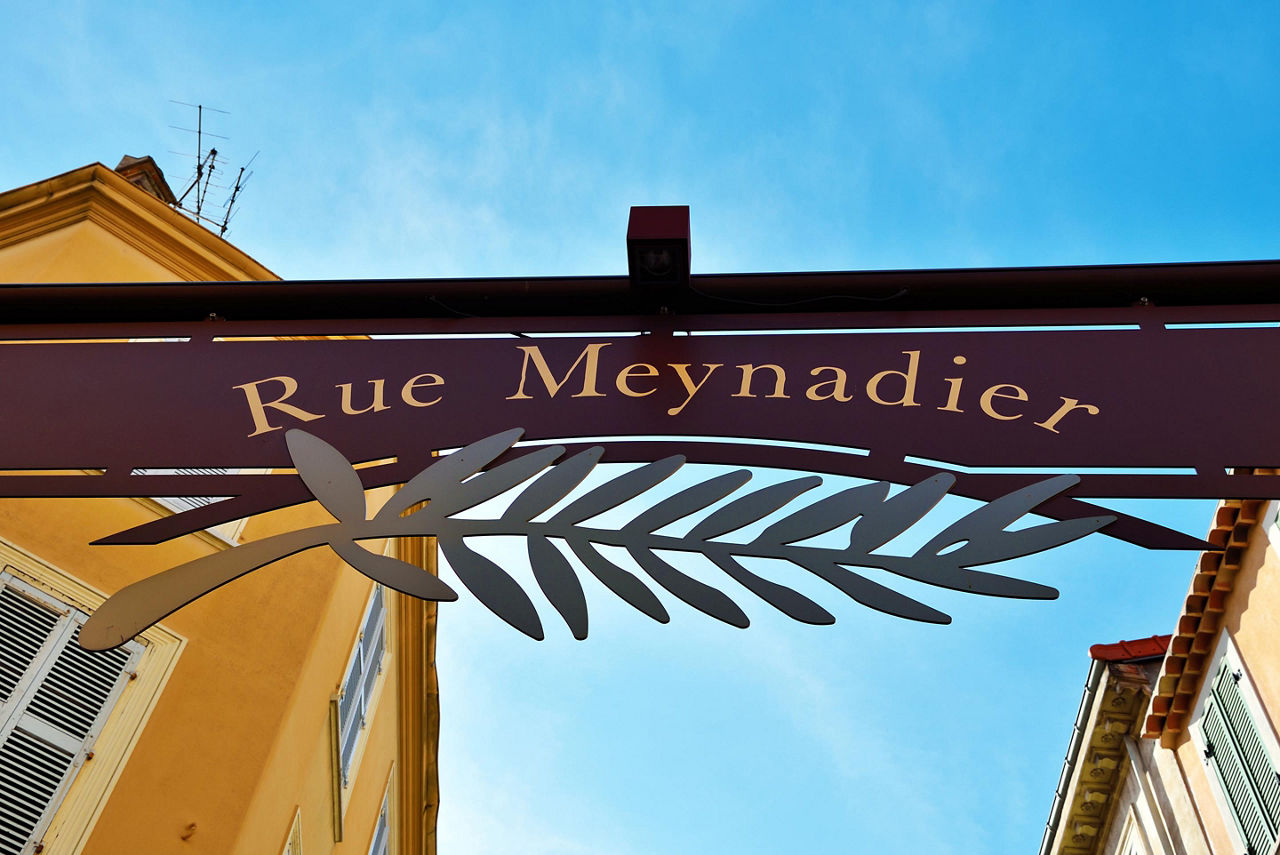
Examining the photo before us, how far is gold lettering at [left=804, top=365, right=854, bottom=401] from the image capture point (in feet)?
10.8

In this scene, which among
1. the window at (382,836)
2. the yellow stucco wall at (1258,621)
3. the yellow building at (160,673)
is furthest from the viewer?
the window at (382,836)

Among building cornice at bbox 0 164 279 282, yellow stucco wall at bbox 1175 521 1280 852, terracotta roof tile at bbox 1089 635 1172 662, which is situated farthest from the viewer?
terracotta roof tile at bbox 1089 635 1172 662

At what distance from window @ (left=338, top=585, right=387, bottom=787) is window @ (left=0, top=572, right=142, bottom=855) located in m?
2.49

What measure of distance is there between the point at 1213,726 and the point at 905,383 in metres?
10.9

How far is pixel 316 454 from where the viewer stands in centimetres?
295

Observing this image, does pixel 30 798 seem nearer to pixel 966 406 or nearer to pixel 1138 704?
pixel 966 406

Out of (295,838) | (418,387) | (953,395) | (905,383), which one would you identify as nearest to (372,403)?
(418,387)

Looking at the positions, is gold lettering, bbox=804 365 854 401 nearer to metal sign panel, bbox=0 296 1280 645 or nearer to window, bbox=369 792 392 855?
metal sign panel, bbox=0 296 1280 645

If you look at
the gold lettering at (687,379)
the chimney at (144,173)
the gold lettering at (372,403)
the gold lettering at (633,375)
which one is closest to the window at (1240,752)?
the gold lettering at (687,379)

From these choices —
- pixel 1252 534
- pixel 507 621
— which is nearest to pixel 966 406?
pixel 507 621

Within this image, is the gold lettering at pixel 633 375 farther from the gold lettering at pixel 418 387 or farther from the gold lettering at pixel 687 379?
the gold lettering at pixel 418 387

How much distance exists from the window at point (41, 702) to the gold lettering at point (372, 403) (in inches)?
208

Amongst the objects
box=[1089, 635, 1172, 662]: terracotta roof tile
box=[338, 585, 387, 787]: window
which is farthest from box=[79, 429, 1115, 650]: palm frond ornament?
box=[1089, 635, 1172, 662]: terracotta roof tile

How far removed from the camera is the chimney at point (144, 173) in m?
13.6
